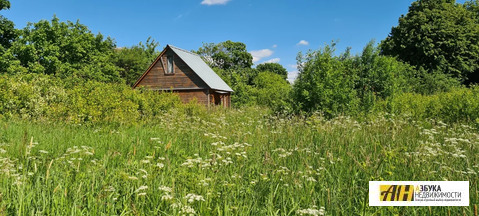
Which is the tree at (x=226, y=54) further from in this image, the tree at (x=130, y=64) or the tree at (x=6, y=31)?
the tree at (x=6, y=31)

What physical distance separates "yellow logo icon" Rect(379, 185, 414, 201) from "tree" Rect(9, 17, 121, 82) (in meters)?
32.8

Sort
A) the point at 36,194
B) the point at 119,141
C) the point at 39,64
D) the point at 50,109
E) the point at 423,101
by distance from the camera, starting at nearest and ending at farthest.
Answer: the point at 36,194 → the point at 119,141 → the point at 50,109 → the point at 423,101 → the point at 39,64

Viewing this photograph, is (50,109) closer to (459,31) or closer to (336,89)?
(336,89)

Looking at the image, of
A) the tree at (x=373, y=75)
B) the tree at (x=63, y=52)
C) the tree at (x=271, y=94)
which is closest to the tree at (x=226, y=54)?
the tree at (x=271, y=94)

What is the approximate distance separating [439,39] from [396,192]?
121 feet

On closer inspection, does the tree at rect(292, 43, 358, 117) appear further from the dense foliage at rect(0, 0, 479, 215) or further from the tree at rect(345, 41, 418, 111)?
the tree at rect(345, 41, 418, 111)

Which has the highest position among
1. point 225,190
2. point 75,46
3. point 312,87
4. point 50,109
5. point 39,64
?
point 75,46

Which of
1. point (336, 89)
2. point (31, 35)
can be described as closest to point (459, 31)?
point (336, 89)

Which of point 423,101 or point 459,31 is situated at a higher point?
point 459,31

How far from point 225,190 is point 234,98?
34.4m

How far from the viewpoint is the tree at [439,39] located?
31.5 m

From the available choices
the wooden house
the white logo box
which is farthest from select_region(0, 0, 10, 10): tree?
the white logo box

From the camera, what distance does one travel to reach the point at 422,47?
31.8m

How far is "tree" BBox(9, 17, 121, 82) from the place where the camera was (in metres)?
31.4
